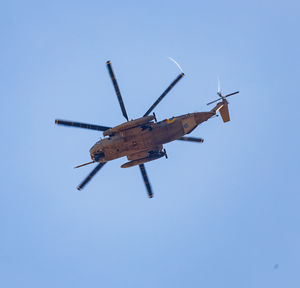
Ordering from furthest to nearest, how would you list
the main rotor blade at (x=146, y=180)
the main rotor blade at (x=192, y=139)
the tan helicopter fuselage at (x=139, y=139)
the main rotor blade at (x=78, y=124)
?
the main rotor blade at (x=146, y=180), the main rotor blade at (x=192, y=139), the tan helicopter fuselage at (x=139, y=139), the main rotor blade at (x=78, y=124)

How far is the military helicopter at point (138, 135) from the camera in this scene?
35.0 metres

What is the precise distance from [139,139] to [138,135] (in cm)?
44

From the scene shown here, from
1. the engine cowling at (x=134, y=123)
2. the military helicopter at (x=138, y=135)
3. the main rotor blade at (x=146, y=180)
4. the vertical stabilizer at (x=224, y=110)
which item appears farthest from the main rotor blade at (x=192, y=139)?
the main rotor blade at (x=146, y=180)

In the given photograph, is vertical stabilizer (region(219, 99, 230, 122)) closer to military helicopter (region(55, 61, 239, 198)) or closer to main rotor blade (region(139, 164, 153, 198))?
military helicopter (region(55, 61, 239, 198))

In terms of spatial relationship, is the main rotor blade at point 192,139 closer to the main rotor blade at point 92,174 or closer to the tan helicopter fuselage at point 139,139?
the tan helicopter fuselage at point 139,139

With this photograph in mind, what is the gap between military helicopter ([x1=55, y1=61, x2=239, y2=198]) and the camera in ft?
115

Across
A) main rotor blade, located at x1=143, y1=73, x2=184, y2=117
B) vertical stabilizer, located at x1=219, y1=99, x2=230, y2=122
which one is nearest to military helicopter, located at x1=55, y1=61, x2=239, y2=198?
main rotor blade, located at x1=143, y1=73, x2=184, y2=117

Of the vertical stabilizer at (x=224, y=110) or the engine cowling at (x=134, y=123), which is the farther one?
the vertical stabilizer at (x=224, y=110)

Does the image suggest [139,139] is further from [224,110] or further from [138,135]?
[224,110]

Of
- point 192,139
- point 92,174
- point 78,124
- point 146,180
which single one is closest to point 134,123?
point 78,124

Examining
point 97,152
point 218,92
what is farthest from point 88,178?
point 218,92

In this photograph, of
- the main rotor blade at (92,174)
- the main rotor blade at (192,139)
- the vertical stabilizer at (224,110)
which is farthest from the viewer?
the vertical stabilizer at (224,110)

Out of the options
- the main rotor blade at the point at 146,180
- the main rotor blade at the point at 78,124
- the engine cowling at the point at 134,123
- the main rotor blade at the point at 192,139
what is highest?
the main rotor blade at the point at 78,124

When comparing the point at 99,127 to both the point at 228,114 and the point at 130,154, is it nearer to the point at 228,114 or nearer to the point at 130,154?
the point at 130,154
